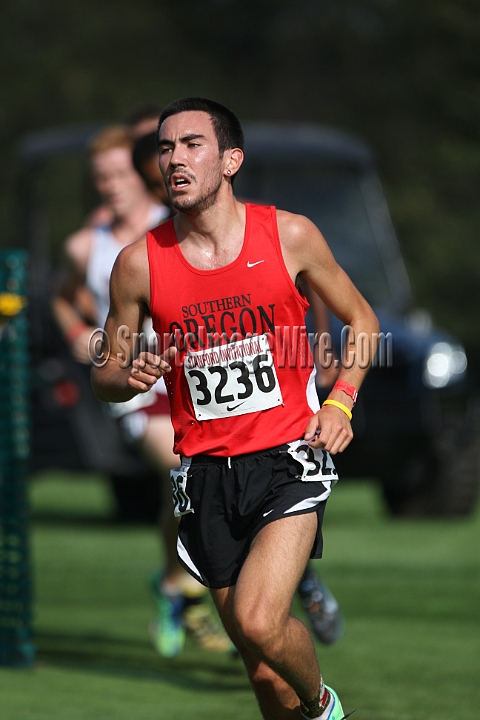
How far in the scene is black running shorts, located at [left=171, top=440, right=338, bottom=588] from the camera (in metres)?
4.38

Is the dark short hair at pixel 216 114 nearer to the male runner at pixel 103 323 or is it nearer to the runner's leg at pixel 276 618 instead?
the runner's leg at pixel 276 618

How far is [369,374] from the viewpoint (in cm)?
1114

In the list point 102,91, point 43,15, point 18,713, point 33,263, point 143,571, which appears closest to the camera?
point 18,713

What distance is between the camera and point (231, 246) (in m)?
4.46

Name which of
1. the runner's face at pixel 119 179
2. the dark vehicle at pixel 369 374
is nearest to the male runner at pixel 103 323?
the runner's face at pixel 119 179

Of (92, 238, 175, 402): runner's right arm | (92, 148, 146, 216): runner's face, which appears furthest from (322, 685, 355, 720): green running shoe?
(92, 148, 146, 216): runner's face

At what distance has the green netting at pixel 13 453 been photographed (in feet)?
21.4

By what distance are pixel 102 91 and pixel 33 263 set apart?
20094 mm

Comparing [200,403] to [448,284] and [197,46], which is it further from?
[197,46]

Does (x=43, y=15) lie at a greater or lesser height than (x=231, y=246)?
greater

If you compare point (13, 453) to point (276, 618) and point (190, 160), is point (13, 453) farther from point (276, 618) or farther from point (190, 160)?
point (276, 618)

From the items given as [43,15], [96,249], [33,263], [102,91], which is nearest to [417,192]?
[102,91]

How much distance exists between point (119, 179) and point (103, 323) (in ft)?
2.54

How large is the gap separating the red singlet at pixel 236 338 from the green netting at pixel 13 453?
2.19 metres
